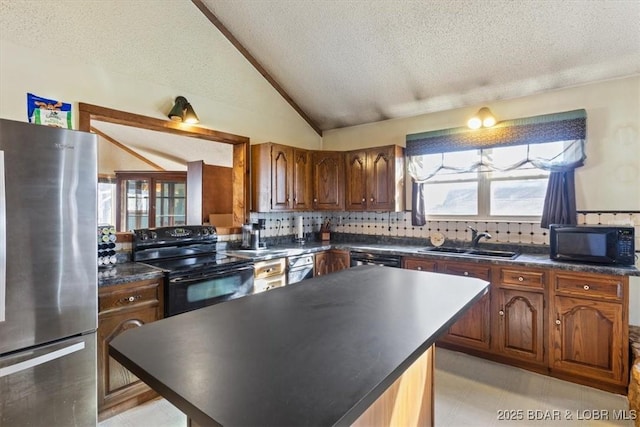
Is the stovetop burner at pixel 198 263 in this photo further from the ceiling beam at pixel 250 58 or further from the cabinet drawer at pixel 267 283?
the ceiling beam at pixel 250 58

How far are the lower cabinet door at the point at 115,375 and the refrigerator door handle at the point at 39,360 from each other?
0.85ft

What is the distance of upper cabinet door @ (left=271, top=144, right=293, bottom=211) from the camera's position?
3.66 meters

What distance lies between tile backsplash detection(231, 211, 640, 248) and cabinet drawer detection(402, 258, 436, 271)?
2.09 ft

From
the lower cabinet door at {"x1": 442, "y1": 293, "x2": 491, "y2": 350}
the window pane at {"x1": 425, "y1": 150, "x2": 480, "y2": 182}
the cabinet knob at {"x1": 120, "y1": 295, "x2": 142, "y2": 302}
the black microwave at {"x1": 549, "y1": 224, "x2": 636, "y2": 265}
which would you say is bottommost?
the lower cabinet door at {"x1": 442, "y1": 293, "x2": 491, "y2": 350}

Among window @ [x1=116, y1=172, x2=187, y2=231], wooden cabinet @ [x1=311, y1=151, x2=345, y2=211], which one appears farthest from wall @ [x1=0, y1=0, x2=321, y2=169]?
window @ [x1=116, y1=172, x2=187, y2=231]

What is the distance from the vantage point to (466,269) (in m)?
2.99

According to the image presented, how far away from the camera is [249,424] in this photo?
0.63m

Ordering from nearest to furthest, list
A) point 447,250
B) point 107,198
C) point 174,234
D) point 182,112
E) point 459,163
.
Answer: point 182,112
point 174,234
point 447,250
point 459,163
point 107,198

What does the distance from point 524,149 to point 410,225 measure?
1.40m

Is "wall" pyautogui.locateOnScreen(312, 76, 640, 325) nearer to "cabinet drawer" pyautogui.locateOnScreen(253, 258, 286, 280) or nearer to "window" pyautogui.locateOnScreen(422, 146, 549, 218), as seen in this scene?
"window" pyautogui.locateOnScreen(422, 146, 549, 218)

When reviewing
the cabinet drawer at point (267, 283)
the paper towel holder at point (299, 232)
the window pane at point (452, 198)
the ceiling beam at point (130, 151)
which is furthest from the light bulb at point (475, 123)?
the ceiling beam at point (130, 151)

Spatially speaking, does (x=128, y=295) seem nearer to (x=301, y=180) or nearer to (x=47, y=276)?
(x=47, y=276)

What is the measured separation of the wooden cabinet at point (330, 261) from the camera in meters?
3.76

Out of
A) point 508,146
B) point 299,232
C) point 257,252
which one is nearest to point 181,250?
point 257,252
